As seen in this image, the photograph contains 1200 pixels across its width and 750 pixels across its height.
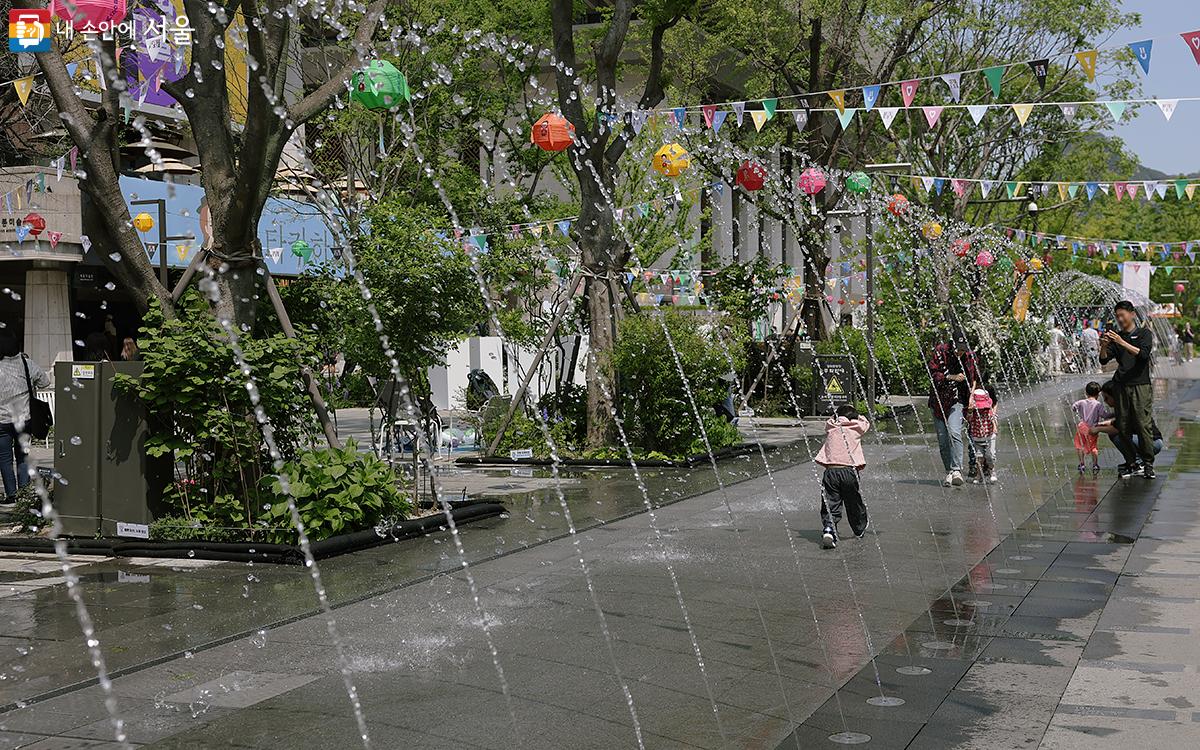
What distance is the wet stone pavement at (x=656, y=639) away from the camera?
5.68 meters

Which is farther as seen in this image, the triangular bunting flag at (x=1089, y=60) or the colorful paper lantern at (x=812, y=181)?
the colorful paper lantern at (x=812, y=181)

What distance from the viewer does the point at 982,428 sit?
566 inches

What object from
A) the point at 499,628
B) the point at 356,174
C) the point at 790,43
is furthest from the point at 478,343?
the point at 499,628

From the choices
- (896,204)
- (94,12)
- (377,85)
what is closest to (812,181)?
(896,204)

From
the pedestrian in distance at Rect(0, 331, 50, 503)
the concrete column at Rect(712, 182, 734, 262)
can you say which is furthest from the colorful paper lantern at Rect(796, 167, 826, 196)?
the concrete column at Rect(712, 182, 734, 262)

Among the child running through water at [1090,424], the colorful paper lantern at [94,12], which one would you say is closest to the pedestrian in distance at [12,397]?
the colorful paper lantern at [94,12]

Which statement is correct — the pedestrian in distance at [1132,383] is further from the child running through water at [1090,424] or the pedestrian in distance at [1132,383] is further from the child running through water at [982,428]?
the child running through water at [982,428]

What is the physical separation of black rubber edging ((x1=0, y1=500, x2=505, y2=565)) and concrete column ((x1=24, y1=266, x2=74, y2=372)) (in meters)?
18.3

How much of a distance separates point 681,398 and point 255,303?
7.32m

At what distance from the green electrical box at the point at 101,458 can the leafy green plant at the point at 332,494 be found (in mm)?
1149

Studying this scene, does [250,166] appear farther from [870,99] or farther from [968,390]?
[870,99]

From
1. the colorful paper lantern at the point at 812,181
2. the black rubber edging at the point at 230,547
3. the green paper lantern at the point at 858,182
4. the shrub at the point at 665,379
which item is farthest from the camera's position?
the colorful paper lantern at the point at 812,181

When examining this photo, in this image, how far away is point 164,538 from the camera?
1048 cm

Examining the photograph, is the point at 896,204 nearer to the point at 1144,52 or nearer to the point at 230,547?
the point at 1144,52
